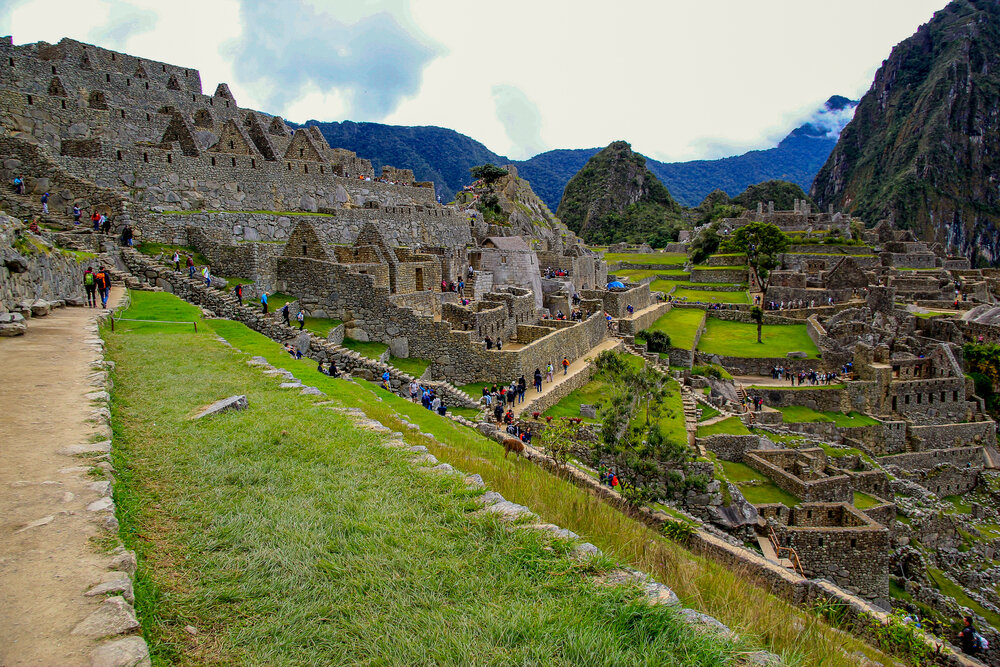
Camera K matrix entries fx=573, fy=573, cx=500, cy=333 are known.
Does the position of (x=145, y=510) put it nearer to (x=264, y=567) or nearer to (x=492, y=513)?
(x=264, y=567)

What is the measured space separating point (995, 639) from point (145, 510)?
2138 cm

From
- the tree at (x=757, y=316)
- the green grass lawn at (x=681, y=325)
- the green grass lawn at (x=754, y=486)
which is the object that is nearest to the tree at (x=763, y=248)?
the tree at (x=757, y=316)

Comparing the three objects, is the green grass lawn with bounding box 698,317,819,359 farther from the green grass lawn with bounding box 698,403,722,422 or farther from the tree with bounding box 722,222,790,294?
the green grass lawn with bounding box 698,403,722,422

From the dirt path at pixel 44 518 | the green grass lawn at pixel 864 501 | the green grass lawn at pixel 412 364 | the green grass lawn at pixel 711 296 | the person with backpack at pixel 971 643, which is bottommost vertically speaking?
the person with backpack at pixel 971 643

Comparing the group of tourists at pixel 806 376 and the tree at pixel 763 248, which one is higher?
the tree at pixel 763 248

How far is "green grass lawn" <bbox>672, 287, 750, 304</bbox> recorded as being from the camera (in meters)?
51.8

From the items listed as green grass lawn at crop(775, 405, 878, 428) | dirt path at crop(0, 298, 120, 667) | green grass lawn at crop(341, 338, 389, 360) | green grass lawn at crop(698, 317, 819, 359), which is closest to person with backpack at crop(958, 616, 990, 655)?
green grass lawn at crop(775, 405, 878, 428)

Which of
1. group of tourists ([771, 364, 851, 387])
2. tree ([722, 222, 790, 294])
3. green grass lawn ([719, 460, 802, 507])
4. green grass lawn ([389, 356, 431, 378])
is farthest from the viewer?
tree ([722, 222, 790, 294])

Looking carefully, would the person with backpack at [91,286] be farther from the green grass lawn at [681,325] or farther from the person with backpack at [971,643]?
the green grass lawn at [681,325]

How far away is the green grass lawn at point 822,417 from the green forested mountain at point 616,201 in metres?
84.9

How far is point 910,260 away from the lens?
58906 millimetres

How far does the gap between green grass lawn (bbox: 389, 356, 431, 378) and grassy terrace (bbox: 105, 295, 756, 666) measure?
11.9m

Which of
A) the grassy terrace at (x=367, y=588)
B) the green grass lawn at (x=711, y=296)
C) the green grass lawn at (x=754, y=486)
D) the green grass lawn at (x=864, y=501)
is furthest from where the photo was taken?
the green grass lawn at (x=711, y=296)

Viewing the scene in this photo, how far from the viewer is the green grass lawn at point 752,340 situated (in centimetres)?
3656
